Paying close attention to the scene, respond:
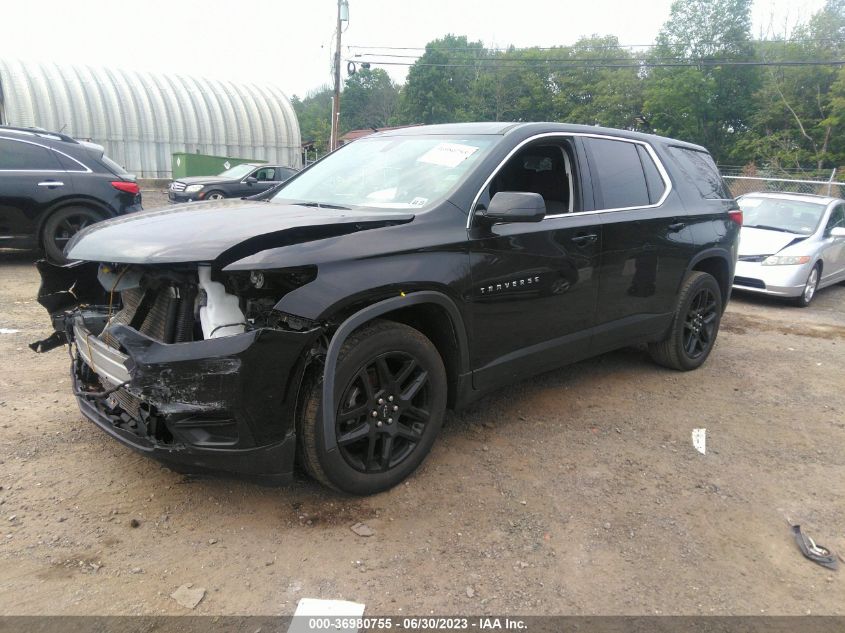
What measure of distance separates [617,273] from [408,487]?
6.80 feet

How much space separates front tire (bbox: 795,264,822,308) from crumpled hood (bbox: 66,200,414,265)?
7572mm

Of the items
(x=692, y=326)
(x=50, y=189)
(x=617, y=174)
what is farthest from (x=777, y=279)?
(x=50, y=189)

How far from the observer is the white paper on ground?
2.20m

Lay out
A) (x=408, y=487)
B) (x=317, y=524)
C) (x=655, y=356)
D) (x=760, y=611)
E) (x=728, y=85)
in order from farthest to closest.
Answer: (x=728, y=85)
(x=655, y=356)
(x=408, y=487)
(x=317, y=524)
(x=760, y=611)

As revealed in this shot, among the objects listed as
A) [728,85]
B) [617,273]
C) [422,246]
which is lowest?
[617,273]

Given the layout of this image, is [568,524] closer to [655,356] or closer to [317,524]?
[317,524]

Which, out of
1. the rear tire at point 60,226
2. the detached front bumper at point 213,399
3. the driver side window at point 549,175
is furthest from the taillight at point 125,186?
the driver side window at point 549,175

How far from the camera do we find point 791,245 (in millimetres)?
8508

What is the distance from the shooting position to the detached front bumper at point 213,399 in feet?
7.84

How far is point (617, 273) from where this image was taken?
415 centimetres

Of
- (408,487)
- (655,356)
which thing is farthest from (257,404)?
(655,356)

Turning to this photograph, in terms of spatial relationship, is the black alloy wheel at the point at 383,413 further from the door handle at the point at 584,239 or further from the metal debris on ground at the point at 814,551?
the metal debris on ground at the point at 814,551

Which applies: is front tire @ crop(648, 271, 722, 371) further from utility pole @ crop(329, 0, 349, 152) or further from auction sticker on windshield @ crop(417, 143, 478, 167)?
utility pole @ crop(329, 0, 349, 152)

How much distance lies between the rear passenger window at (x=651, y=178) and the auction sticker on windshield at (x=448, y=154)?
1.66 metres
